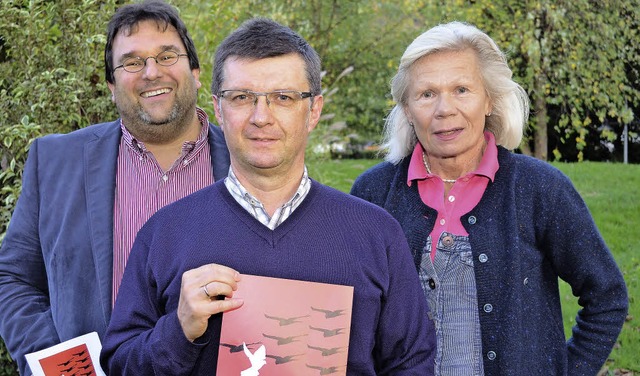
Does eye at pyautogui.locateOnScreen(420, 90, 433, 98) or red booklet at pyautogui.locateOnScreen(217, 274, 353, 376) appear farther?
eye at pyautogui.locateOnScreen(420, 90, 433, 98)

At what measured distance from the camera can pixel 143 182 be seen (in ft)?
9.64

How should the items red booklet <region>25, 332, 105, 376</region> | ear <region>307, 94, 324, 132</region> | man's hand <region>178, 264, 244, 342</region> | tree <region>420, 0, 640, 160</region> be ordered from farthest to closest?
1. tree <region>420, 0, 640, 160</region>
2. red booklet <region>25, 332, 105, 376</region>
3. ear <region>307, 94, 324, 132</region>
4. man's hand <region>178, 264, 244, 342</region>

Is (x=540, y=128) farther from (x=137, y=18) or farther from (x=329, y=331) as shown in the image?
(x=329, y=331)

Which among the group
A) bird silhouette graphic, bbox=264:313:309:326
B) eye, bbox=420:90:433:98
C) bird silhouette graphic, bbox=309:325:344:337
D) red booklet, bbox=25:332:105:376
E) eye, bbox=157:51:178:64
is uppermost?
eye, bbox=157:51:178:64

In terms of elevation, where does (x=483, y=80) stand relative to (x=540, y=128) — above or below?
above

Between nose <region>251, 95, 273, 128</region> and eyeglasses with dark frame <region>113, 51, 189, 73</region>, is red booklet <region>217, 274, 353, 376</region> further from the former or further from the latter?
eyeglasses with dark frame <region>113, 51, 189, 73</region>

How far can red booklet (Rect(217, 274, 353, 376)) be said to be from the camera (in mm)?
2105

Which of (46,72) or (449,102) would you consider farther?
(46,72)

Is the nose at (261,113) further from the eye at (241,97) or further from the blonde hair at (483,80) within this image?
the blonde hair at (483,80)

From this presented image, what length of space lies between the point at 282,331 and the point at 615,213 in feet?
31.4

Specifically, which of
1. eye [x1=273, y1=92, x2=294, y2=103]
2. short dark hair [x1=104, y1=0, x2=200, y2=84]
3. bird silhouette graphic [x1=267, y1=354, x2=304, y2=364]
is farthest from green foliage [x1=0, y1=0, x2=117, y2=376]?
bird silhouette graphic [x1=267, y1=354, x2=304, y2=364]

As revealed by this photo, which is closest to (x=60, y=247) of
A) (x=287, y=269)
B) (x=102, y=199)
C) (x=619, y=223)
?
(x=102, y=199)

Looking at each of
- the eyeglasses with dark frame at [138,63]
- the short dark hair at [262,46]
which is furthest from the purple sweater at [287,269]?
the eyeglasses with dark frame at [138,63]

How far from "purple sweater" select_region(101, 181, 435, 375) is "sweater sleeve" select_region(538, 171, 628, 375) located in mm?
766
